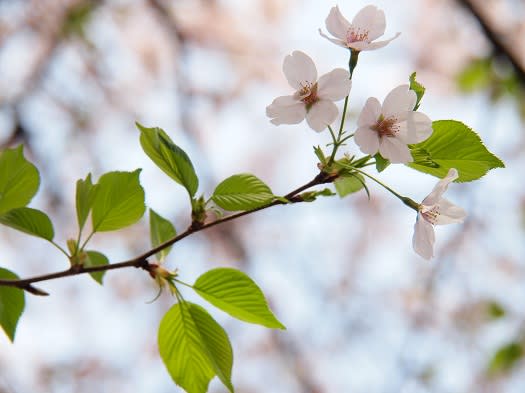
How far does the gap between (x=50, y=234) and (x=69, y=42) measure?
10.5 ft

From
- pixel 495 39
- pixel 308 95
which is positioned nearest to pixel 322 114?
pixel 308 95

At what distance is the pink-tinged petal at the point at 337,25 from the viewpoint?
1.76 ft

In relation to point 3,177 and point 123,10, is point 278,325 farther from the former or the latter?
point 123,10

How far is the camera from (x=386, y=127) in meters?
0.48

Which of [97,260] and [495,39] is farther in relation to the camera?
[495,39]

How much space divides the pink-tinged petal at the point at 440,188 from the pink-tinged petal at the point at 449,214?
2 centimetres

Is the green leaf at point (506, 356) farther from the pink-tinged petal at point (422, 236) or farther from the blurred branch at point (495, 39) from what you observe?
the pink-tinged petal at point (422, 236)

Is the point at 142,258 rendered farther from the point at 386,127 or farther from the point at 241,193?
the point at 386,127

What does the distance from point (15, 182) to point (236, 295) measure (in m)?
0.22

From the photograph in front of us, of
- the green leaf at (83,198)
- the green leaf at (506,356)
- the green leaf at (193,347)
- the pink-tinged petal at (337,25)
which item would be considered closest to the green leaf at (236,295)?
the green leaf at (193,347)

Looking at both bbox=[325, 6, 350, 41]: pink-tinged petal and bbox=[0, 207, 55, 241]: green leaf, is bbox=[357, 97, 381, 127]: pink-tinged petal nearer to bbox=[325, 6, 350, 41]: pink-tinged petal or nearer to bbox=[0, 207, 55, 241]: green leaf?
bbox=[325, 6, 350, 41]: pink-tinged petal

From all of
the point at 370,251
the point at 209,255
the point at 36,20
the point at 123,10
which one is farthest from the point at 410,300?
the point at 36,20

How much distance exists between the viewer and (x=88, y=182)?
0.54 meters

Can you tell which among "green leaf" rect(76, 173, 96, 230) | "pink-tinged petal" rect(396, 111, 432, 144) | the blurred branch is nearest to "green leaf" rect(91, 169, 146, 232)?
"green leaf" rect(76, 173, 96, 230)
